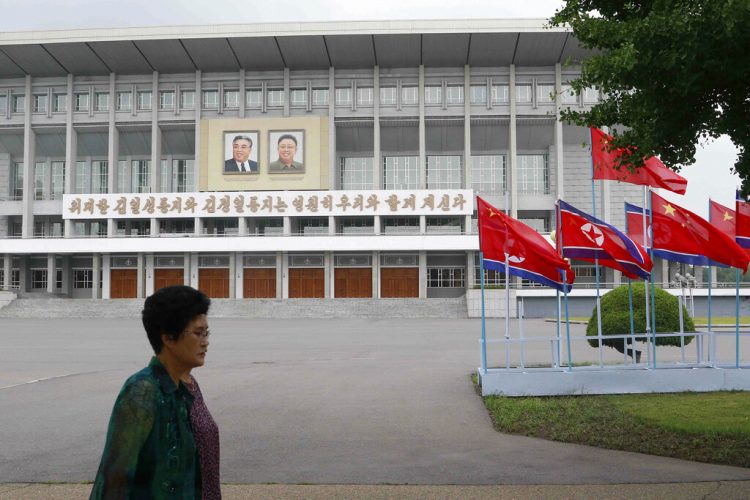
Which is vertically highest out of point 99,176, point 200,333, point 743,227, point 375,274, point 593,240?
point 99,176

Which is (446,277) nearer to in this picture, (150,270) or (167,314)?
(150,270)

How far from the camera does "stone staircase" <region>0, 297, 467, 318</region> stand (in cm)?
4253

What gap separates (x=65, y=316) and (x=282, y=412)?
37.9 metres

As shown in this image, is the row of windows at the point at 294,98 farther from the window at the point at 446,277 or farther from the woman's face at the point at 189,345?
the woman's face at the point at 189,345

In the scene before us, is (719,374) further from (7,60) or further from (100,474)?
(7,60)

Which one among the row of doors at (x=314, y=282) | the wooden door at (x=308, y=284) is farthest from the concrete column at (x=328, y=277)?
the wooden door at (x=308, y=284)

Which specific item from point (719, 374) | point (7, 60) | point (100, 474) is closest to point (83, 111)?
point (7, 60)

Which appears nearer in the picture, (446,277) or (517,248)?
(517,248)

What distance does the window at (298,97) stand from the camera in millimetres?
50719

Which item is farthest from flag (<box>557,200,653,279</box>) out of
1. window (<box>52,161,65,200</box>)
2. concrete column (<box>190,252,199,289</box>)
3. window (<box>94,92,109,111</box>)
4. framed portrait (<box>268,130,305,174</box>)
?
window (<box>52,161,65,200</box>)

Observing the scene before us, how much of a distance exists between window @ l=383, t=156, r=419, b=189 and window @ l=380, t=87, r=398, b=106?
4458 millimetres

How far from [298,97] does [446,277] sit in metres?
17.6

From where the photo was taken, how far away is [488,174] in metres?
52.2

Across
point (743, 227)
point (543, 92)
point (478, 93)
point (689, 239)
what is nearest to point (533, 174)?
point (543, 92)
